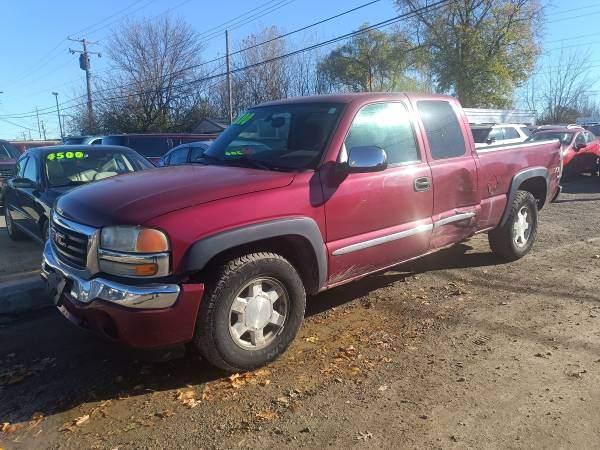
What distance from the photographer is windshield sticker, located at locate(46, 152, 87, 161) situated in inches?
276

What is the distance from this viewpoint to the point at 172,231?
3.18 metres

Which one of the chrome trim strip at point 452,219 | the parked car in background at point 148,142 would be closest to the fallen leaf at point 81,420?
the chrome trim strip at point 452,219

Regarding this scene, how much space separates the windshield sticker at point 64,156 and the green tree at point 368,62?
37.5 meters

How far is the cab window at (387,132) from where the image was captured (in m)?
4.27

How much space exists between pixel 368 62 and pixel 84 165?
1511 inches

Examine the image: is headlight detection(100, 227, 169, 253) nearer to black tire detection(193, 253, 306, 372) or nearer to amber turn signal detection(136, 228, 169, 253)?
amber turn signal detection(136, 228, 169, 253)

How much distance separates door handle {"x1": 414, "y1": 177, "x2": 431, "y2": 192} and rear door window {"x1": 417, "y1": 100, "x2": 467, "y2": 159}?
29 centimetres

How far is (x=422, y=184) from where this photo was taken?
462cm

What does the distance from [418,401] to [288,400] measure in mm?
793

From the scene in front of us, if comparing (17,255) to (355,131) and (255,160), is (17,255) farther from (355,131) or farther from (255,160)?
(355,131)

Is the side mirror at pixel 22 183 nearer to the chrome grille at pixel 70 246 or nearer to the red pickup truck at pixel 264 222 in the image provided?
the red pickup truck at pixel 264 222

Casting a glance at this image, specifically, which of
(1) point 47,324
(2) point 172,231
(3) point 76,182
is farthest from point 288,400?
(3) point 76,182

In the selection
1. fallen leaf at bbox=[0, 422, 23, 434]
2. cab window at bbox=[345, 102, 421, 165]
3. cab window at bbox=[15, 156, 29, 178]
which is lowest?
fallen leaf at bbox=[0, 422, 23, 434]

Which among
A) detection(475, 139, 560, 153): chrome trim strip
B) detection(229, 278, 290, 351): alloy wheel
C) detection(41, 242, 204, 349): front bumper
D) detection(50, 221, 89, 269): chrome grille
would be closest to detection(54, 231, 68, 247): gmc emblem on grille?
detection(50, 221, 89, 269): chrome grille
